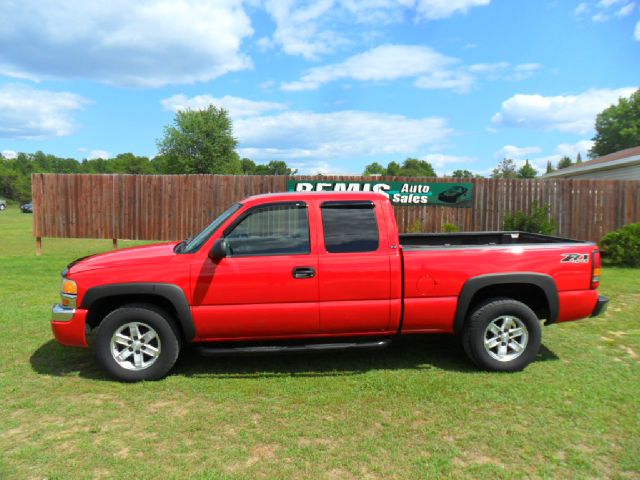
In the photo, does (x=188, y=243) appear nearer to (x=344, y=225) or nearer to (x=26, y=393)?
(x=344, y=225)

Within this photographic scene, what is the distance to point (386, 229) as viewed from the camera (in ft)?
15.0

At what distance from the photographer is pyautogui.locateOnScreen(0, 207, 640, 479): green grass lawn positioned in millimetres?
3051

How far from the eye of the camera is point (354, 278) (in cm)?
439

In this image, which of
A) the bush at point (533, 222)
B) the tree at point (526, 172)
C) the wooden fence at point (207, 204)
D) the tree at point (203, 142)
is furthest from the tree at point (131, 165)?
the bush at point (533, 222)

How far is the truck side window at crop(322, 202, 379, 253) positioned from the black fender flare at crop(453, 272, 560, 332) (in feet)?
3.38

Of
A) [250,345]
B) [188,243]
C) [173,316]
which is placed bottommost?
[250,345]

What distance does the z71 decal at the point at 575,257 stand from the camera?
4.64 m

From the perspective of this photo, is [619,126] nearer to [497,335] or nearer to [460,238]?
[460,238]

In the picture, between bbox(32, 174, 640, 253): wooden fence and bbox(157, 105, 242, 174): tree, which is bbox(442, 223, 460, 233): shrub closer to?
bbox(32, 174, 640, 253): wooden fence

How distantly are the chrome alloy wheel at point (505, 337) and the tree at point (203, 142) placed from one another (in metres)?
69.5

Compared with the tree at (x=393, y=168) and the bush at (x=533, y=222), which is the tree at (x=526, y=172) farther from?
the tree at (x=393, y=168)

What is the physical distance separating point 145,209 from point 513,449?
1247cm

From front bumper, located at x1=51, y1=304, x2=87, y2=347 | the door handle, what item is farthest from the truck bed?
front bumper, located at x1=51, y1=304, x2=87, y2=347

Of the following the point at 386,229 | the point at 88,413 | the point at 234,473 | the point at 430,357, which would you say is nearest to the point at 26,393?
the point at 88,413
